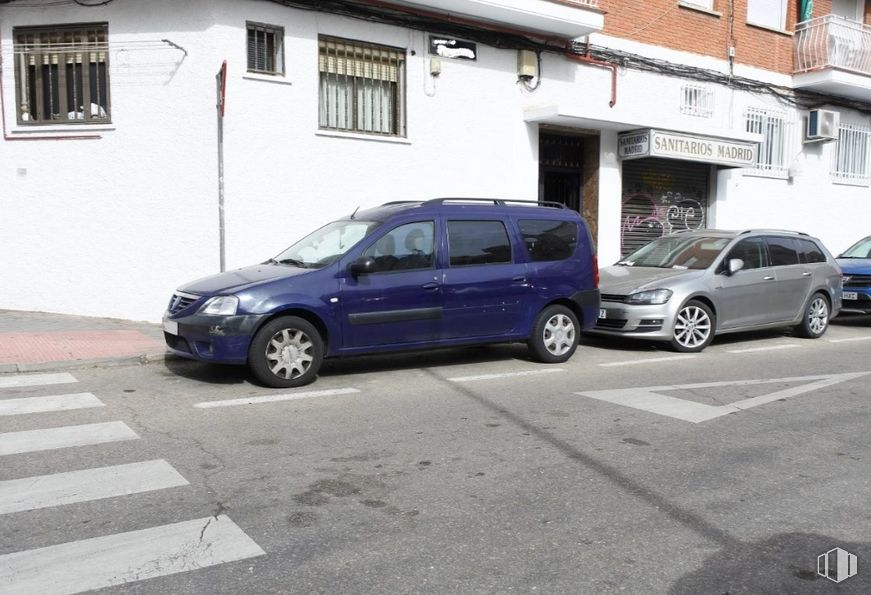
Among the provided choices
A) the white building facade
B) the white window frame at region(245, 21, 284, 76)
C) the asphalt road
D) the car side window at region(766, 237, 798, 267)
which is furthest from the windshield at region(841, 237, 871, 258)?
the white window frame at region(245, 21, 284, 76)

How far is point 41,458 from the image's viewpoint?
500cm

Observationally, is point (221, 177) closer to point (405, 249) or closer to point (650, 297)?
point (405, 249)

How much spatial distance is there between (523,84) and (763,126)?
7.04 m

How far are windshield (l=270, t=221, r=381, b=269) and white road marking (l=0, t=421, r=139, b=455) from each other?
2.61 meters

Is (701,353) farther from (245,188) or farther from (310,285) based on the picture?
(245,188)

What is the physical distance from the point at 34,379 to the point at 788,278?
31.5 ft

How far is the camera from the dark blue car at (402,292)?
7.11 metres

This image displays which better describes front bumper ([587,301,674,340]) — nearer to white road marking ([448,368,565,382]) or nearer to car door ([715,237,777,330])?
car door ([715,237,777,330])

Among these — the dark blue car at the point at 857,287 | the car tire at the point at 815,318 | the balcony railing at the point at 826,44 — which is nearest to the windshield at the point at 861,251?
the dark blue car at the point at 857,287

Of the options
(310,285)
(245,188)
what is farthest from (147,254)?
(310,285)

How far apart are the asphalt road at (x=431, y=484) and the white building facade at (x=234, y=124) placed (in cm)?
411

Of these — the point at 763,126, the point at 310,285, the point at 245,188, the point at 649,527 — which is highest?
the point at 763,126

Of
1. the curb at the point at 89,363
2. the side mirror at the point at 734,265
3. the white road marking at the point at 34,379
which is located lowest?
the white road marking at the point at 34,379

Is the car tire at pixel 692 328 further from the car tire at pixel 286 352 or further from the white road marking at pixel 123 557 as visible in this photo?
the white road marking at pixel 123 557
